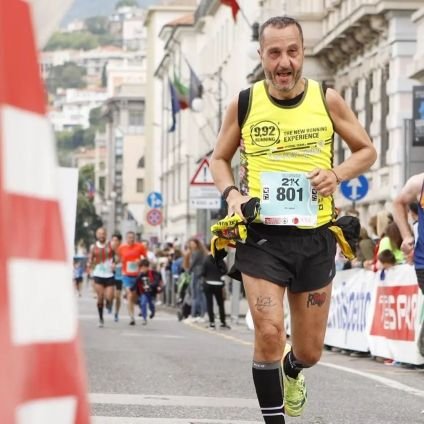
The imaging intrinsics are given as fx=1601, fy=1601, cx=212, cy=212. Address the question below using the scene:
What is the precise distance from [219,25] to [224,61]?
4939 mm

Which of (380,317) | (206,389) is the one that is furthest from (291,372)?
(380,317)

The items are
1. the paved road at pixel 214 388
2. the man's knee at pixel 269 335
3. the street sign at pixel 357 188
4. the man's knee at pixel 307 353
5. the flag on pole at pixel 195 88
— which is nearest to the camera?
the man's knee at pixel 269 335

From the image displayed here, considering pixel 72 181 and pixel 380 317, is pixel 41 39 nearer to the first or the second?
pixel 72 181

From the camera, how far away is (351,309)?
2008 centimetres

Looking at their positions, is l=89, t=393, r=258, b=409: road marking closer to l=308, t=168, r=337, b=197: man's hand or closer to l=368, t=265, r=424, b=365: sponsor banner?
l=308, t=168, r=337, b=197: man's hand

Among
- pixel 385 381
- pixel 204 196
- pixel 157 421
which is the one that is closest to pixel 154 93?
pixel 204 196

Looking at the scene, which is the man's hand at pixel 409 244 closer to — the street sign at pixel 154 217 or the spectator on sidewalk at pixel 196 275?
the spectator on sidewalk at pixel 196 275

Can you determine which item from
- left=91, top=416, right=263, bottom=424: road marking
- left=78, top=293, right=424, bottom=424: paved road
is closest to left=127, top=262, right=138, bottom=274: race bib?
left=78, top=293, right=424, bottom=424: paved road

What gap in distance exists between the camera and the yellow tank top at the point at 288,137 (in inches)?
287

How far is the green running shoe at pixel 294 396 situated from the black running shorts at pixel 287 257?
546 mm

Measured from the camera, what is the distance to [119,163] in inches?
6890

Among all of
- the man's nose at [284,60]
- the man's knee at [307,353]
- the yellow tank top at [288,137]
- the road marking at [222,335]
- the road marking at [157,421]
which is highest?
the man's nose at [284,60]

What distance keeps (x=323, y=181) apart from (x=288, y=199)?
216 mm

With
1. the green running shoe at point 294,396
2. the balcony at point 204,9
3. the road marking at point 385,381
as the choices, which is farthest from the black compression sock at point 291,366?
the balcony at point 204,9
